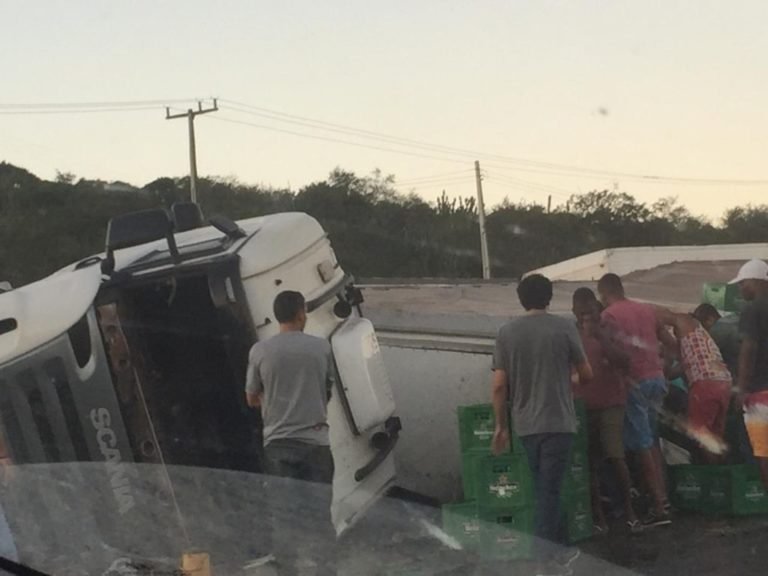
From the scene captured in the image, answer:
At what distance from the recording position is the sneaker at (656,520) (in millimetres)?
3067

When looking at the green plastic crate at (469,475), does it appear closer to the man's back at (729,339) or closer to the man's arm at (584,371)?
the man's arm at (584,371)

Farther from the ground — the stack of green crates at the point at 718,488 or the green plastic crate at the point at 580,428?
the green plastic crate at the point at 580,428

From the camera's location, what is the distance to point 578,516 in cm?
301

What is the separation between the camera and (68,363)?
2729 millimetres

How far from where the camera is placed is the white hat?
2633mm

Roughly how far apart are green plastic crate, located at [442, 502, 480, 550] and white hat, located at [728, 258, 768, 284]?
0.83 meters

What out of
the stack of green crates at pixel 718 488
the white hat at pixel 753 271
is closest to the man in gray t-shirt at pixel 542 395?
the stack of green crates at pixel 718 488

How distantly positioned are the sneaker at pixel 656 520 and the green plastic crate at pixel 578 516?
153 millimetres

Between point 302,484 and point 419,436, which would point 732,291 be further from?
point 302,484

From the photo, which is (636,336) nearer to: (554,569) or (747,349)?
(747,349)

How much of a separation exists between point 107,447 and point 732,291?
4.89ft

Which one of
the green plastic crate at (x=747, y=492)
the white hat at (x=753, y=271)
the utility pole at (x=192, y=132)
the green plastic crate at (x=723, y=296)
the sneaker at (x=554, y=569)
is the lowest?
the green plastic crate at (x=747, y=492)

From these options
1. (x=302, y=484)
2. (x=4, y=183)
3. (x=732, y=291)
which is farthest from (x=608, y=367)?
(x=4, y=183)

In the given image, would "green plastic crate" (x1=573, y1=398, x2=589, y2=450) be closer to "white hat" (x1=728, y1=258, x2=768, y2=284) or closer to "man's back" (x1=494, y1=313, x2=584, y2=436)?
"man's back" (x1=494, y1=313, x2=584, y2=436)
